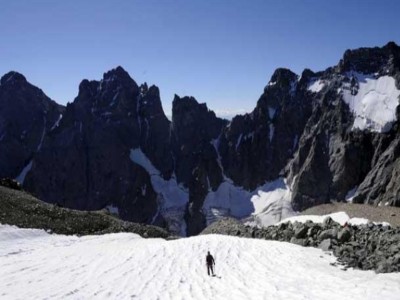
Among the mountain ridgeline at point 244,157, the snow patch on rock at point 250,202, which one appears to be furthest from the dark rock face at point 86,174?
the snow patch on rock at point 250,202

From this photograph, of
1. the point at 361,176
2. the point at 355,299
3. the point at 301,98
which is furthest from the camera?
the point at 301,98

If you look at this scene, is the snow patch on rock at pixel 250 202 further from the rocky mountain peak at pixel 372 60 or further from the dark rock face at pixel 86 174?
the rocky mountain peak at pixel 372 60

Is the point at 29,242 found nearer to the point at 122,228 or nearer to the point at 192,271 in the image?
the point at 122,228

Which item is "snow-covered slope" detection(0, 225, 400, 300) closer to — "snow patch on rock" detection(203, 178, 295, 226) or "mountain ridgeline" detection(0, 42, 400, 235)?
"snow patch on rock" detection(203, 178, 295, 226)

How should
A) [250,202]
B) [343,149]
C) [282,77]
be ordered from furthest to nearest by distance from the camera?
[282,77] → [250,202] → [343,149]

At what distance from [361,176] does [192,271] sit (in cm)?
13413

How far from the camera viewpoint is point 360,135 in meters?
152

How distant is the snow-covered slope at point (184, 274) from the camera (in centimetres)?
1872

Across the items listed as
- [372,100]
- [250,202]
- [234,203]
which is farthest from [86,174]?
[372,100]

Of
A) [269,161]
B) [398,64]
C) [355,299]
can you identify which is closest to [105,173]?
[269,161]

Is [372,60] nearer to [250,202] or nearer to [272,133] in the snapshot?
[272,133]

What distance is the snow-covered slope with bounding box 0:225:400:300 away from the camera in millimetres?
18719

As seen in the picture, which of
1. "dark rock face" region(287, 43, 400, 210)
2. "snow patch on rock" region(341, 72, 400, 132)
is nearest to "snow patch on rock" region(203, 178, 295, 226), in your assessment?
"dark rock face" region(287, 43, 400, 210)

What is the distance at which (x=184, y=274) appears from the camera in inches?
974
